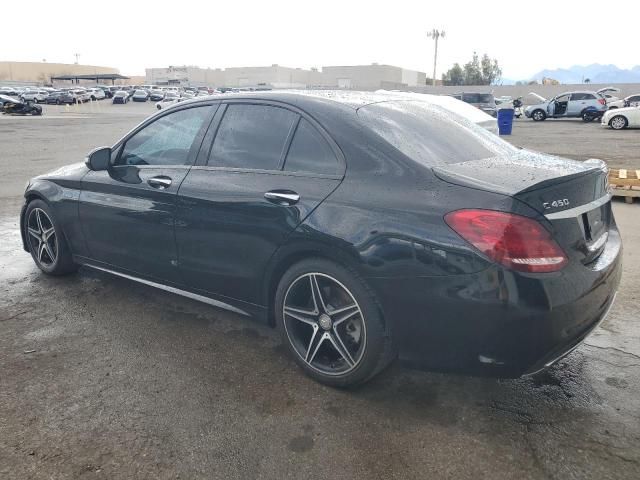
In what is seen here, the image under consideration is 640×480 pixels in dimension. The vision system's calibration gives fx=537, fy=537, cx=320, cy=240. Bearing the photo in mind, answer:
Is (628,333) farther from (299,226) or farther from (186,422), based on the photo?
(186,422)

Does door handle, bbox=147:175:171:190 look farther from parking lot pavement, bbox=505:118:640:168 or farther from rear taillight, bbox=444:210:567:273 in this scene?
parking lot pavement, bbox=505:118:640:168

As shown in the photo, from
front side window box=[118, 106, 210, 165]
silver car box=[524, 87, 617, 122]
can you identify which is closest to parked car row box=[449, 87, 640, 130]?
silver car box=[524, 87, 617, 122]

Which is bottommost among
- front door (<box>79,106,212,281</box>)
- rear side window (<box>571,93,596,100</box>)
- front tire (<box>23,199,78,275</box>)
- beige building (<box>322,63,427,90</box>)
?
front tire (<box>23,199,78,275</box>)

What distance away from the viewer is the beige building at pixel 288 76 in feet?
313

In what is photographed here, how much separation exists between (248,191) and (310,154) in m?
0.45

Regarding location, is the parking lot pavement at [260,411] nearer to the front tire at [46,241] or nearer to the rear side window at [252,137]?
the front tire at [46,241]

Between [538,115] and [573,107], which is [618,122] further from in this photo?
[538,115]

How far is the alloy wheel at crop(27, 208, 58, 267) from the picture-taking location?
483 centimetres

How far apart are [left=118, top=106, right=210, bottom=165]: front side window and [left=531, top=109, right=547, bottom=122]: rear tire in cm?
3387

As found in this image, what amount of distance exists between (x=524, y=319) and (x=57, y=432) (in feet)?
7.78

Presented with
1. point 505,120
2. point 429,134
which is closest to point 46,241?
point 429,134

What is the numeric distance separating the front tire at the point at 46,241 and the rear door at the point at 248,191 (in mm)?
1656

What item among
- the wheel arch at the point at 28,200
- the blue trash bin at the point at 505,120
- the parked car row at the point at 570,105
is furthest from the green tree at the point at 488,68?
the wheel arch at the point at 28,200

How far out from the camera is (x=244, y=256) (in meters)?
3.35
